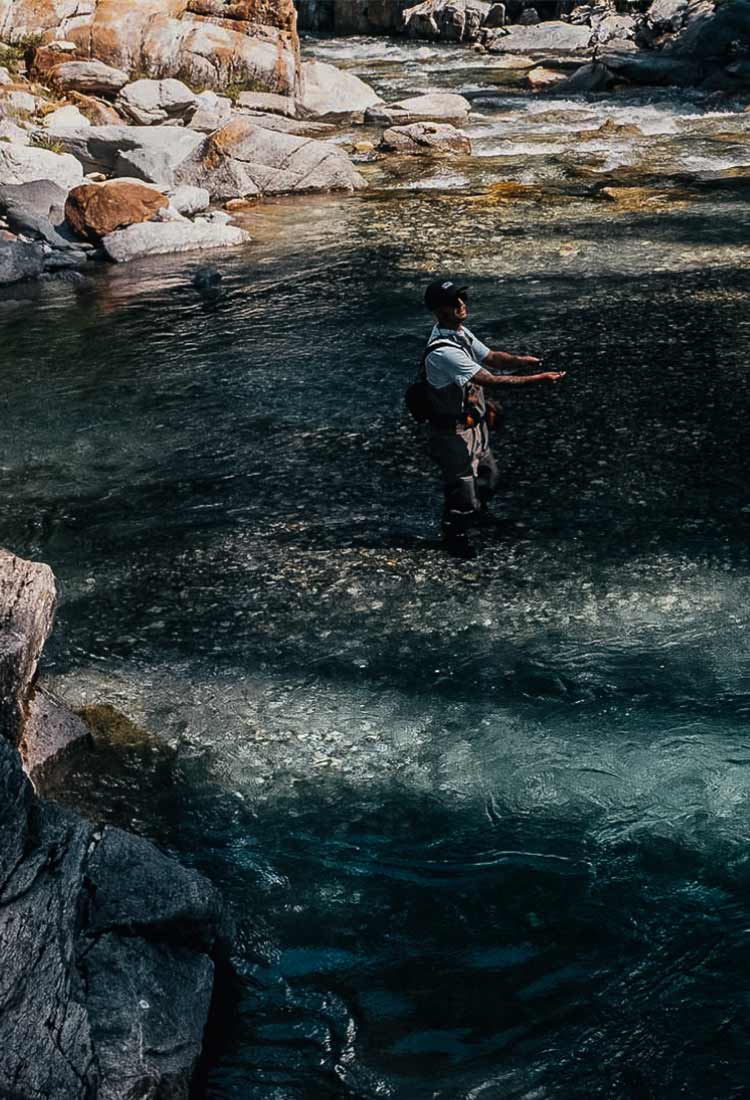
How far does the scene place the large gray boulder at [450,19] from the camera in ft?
162

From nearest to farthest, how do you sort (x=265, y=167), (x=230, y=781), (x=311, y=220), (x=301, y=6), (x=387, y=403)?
(x=230, y=781)
(x=387, y=403)
(x=311, y=220)
(x=265, y=167)
(x=301, y=6)

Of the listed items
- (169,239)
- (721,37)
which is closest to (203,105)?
(169,239)

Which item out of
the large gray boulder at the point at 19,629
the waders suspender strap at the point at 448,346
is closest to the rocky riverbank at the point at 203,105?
the waders suspender strap at the point at 448,346

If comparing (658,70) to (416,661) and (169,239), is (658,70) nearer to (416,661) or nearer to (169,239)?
(169,239)

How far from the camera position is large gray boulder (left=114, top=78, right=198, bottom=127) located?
30.9 m

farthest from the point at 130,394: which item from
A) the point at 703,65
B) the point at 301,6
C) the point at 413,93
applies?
the point at 301,6

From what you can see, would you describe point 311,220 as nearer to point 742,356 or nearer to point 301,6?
point 742,356

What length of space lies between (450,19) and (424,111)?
770 inches

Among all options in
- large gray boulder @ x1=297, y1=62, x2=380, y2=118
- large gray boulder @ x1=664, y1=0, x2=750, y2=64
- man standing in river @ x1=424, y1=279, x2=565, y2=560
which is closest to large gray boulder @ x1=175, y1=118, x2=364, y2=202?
large gray boulder @ x1=297, y1=62, x2=380, y2=118

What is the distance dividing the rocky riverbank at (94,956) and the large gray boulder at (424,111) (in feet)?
97.3

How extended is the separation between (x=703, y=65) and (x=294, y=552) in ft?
103

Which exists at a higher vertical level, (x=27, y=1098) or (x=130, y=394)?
(x=27, y=1098)

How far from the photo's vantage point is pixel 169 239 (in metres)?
22.1

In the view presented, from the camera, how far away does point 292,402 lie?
14.5 m
